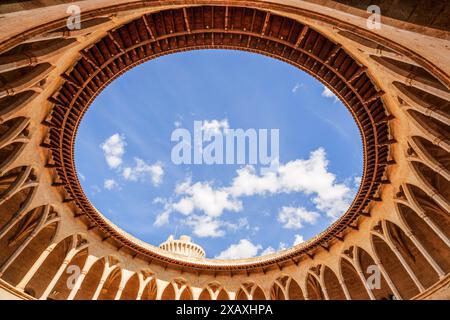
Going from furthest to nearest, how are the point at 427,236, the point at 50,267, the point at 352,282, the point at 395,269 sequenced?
the point at 352,282 → the point at 50,267 → the point at 395,269 → the point at 427,236

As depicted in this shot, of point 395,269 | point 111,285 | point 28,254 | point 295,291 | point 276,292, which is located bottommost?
point 395,269

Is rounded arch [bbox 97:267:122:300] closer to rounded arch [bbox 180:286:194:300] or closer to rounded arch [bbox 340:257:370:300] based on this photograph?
rounded arch [bbox 180:286:194:300]

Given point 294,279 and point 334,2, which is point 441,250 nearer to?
point 294,279

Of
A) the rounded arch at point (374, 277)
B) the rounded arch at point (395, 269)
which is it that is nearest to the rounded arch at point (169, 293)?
the rounded arch at point (374, 277)

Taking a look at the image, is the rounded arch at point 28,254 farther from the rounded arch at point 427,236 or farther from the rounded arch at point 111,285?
the rounded arch at point 427,236

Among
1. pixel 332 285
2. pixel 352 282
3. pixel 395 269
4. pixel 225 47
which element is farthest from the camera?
pixel 332 285

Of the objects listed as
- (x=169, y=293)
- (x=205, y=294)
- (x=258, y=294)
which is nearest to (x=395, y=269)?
(x=258, y=294)

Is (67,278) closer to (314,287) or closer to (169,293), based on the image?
(169,293)

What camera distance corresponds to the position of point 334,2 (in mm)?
5848

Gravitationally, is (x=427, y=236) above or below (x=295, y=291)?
below

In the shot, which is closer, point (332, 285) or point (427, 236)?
point (427, 236)

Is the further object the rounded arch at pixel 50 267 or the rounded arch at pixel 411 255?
the rounded arch at pixel 50 267

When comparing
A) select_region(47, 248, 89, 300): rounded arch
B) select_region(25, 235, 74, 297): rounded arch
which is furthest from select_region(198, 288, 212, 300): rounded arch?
select_region(25, 235, 74, 297): rounded arch
